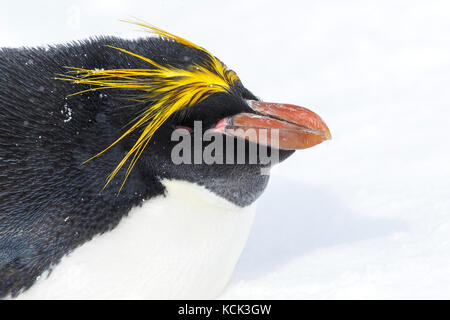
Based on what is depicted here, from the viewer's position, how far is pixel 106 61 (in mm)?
1706

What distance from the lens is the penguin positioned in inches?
62.1

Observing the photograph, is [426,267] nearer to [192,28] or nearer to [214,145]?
[214,145]

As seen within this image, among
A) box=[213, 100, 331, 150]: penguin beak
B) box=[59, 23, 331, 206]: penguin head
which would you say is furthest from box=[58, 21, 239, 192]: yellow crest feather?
box=[213, 100, 331, 150]: penguin beak

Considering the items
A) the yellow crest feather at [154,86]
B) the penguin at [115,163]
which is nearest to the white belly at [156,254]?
the penguin at [115,163]

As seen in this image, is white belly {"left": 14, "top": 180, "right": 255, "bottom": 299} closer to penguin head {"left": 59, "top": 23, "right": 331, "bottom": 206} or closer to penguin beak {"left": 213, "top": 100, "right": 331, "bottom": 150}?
penguin head {"left": 59, "top": 23, "right": 331, "bottom": 206}

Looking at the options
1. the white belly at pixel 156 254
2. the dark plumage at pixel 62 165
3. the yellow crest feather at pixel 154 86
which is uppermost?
the yellow crest feather at pixel 154 86

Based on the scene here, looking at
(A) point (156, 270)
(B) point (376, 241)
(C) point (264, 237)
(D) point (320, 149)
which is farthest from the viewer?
(D) point (320, 149)

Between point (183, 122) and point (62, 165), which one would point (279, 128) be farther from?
point (62, 165)

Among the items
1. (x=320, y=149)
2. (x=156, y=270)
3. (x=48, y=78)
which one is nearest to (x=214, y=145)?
(x=156, y=270)

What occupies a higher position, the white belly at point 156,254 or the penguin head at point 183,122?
the penguin head at point 183,122

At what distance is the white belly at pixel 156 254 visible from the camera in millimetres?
1603

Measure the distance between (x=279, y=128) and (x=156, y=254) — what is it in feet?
1.87

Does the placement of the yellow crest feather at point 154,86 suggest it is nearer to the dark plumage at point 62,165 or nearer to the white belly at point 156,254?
the dark plumage at point 62,165
